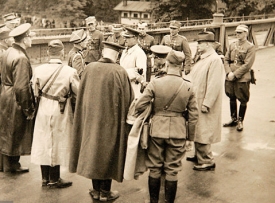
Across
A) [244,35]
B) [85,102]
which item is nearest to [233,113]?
[244,35]

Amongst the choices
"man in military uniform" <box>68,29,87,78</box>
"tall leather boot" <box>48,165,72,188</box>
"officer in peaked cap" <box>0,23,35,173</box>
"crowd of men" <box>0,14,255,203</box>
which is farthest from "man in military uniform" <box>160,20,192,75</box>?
"tall leather boot" <box>48,165,72,188</box>

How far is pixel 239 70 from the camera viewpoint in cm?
808

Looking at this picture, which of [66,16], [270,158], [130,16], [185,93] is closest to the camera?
[185,93]

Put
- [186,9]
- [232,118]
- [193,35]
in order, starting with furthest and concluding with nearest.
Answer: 1. [186,9]
2. [193,35]
3. [232,118]

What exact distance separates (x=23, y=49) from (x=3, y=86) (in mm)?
642

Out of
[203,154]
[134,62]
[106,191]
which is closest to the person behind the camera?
[106,191]

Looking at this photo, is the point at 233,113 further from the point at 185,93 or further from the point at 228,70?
the point at 185,93

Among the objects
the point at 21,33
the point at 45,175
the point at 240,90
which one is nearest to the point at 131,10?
the point at 240,90

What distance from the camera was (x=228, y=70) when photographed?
8.31 m

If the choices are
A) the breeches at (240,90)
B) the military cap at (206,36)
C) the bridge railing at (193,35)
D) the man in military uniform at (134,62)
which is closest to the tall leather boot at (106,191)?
the man in military uniform at (134,62)

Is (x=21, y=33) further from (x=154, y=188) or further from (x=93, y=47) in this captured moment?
(x=93, y=47)

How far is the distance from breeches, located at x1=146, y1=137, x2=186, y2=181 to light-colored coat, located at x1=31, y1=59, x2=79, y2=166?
118cm

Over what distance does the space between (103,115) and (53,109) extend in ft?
2.48

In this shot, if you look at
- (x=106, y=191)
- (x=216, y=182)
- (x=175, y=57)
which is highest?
(x=175, y=57)
